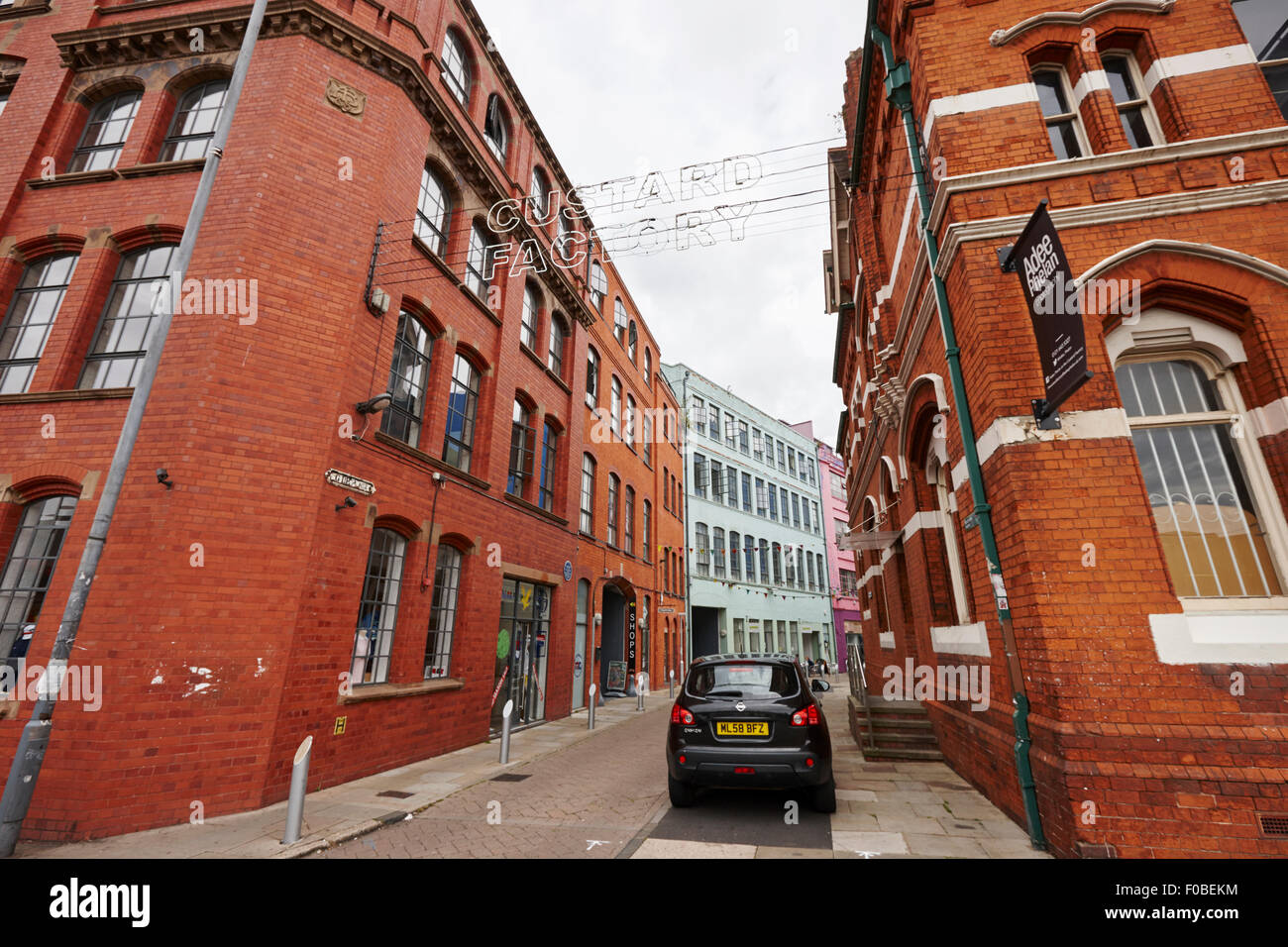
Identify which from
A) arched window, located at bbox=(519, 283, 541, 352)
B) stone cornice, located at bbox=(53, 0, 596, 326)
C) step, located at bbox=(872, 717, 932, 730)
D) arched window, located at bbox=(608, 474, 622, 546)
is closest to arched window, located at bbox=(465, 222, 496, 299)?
arched window, located at bbox=(519, 283, 541, 352)

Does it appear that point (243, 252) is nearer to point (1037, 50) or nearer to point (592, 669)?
point (1037, 50)

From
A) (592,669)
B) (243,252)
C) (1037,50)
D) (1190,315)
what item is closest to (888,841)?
(1190,315)

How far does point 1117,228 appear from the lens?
5.59 meters

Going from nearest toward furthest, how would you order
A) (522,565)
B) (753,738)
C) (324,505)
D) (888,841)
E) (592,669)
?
(888,841)
(753,738)
(324,505)
(522,565)
(592,669)

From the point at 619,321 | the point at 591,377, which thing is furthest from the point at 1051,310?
the point at 619,321

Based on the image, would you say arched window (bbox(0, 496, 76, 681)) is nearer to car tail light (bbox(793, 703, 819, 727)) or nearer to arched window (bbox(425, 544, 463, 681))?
arched window (bbox(425, 544, 463, 681))

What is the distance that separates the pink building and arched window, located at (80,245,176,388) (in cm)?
3800

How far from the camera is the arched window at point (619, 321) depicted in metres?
21.5

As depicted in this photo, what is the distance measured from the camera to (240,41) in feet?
30.6

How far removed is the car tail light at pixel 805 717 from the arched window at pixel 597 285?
15.8 meters

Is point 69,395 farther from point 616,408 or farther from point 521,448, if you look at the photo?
point 616,408

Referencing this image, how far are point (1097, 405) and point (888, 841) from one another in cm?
446

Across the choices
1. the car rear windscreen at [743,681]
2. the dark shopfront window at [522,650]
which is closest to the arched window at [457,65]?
the dark shopfront window at [522,650]

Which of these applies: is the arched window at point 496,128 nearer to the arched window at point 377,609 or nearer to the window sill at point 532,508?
the window sill at point 532,508
